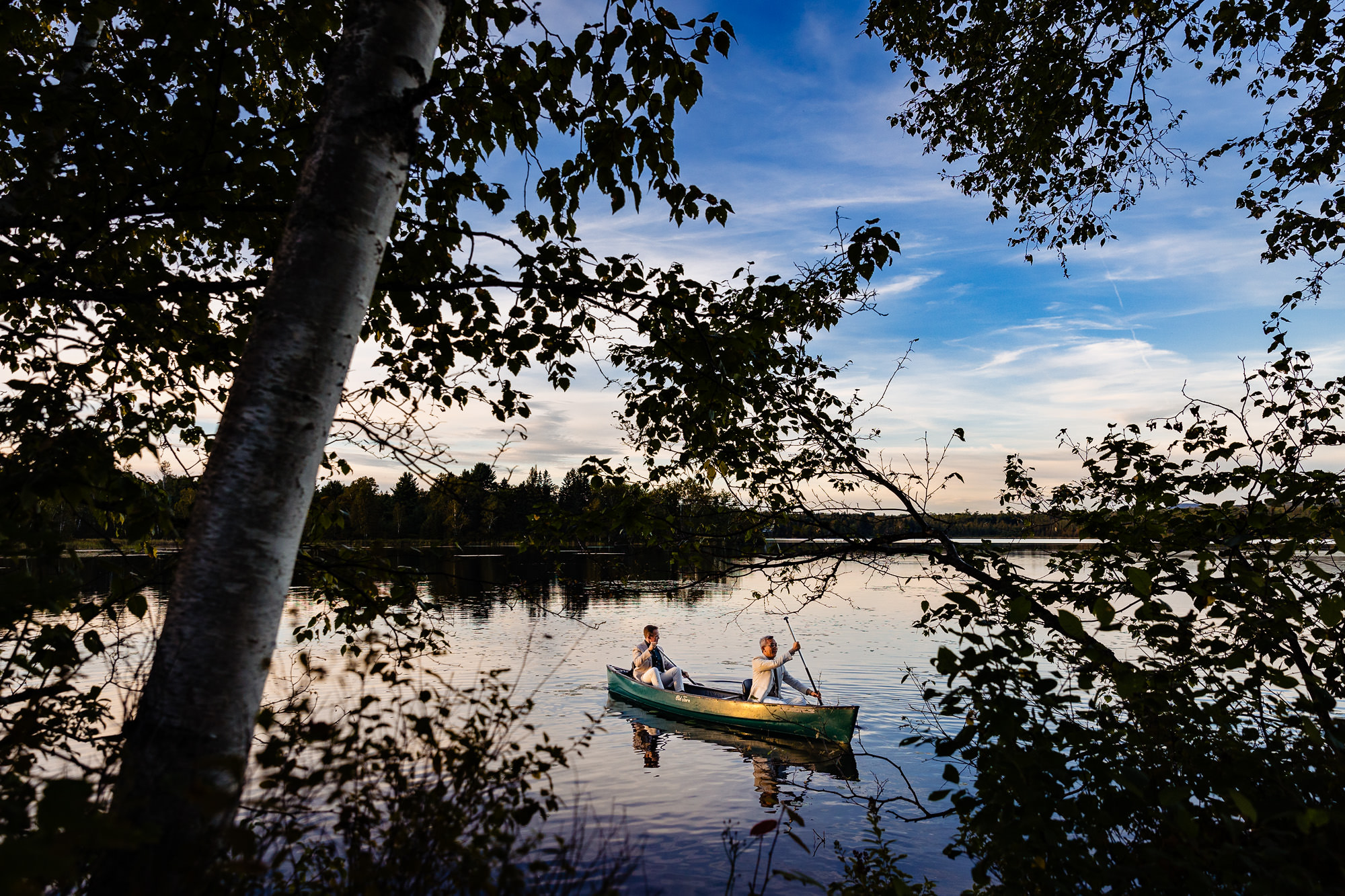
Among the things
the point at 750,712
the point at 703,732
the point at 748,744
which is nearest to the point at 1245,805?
the point at 750,712

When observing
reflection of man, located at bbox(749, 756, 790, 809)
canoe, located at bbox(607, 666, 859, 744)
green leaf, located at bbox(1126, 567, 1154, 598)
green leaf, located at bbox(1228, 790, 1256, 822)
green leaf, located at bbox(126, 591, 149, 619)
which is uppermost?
green leaf, located at bbox(1126, 567, 1154, 598)

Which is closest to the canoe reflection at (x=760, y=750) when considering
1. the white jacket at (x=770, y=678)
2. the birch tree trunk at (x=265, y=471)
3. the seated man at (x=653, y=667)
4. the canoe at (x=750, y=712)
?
the canoe at (x=750, y=712)

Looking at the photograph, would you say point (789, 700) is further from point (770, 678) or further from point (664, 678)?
point (664, 678)

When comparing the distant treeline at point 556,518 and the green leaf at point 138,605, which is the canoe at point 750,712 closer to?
the distant treeline at point 556,518

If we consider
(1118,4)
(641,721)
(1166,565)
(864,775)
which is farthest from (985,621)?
(641,721)

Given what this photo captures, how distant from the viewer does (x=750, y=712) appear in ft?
51.0

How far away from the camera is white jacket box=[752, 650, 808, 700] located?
52.1ft

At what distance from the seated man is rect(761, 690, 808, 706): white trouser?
2.65 meters

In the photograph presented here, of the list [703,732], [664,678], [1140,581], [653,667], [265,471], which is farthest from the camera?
[653,667]

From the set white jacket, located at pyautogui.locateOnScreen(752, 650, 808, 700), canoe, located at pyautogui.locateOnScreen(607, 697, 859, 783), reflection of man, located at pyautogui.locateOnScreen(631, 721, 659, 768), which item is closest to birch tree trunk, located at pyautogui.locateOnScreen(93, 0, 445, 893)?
canoe, located at pyautogui.locateOnScreen(607, 697, 859, 783)

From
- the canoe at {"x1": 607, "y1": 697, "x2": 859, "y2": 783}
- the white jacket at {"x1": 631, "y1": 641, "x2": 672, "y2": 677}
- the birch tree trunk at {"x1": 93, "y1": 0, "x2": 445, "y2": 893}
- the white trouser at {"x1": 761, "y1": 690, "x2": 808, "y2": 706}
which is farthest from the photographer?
the white jacket at {"x1": 631, "y1": 641, "x2": 672, "y2": 677}

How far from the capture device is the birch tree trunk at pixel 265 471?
1.86m

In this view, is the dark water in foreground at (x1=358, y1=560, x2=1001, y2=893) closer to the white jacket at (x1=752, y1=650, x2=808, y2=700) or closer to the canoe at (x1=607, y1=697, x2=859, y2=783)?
the canoe at (x1=607, y1=697, x2=859, y2=783)

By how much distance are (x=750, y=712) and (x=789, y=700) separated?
114 centimetres
